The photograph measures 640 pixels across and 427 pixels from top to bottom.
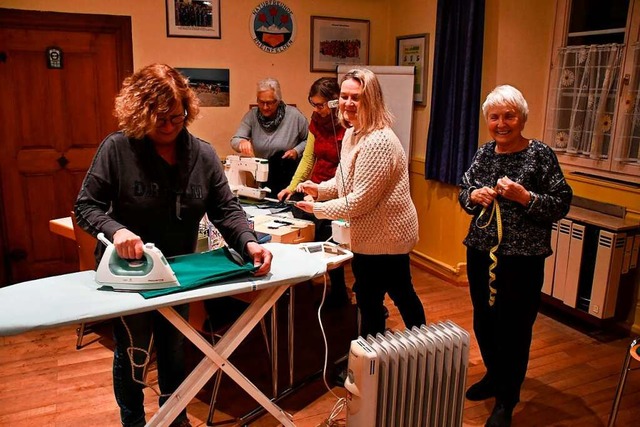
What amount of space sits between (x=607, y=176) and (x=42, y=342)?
343cm

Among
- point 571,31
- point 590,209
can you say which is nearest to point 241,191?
point 590,209

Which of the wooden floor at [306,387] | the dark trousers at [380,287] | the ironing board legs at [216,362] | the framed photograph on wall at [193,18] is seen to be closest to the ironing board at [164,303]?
the ironing board legs at [216,362]

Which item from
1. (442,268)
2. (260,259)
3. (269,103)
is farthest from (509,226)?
(442,268)

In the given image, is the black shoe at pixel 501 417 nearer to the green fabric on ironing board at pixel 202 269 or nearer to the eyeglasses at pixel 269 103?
the green fabric on ironing board at pixel 202 269

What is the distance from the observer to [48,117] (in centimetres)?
394

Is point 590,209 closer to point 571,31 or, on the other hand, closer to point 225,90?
point 571,31

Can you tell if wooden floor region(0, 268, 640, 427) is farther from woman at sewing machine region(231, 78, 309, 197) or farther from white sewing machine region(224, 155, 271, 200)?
woman at sewing machine region(231, 78, 309, 197)

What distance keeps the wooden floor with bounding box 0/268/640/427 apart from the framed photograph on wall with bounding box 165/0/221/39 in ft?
7.13

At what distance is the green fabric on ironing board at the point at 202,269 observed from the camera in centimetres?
173

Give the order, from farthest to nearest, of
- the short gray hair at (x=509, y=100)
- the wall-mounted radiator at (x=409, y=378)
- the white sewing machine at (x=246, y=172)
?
1. the white sewing machine at (x=246, y=172)
2. the short gray hair at (x=509, y=100)
3. the wall-mounted radiator at (x=409, y=378)

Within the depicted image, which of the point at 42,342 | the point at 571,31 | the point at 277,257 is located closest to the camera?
the point at 277,257

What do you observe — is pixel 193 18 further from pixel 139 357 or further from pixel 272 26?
pixel 139 357

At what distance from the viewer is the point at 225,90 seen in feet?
14.2

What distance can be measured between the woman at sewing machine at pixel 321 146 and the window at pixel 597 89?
1.56 m
